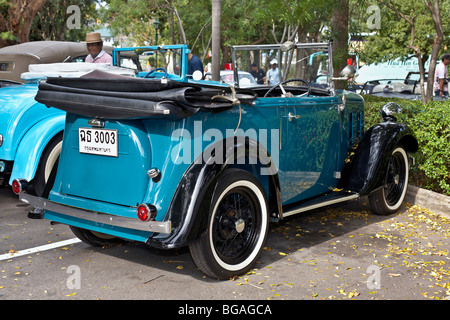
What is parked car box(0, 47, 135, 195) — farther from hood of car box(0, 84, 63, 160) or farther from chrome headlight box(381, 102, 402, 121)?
chrome headlight box(381, 102, 402, 121)

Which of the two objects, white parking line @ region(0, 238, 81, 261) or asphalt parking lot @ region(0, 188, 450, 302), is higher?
white parking line @ region(0, 238, 81, 261)

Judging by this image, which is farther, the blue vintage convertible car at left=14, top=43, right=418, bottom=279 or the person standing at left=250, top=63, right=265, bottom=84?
the person standing at left=250, top=63, right=265, bottom=84

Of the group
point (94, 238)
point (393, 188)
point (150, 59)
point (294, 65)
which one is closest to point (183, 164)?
point (94, 238)

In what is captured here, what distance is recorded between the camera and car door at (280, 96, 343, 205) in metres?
4.64

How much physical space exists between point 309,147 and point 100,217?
210cm

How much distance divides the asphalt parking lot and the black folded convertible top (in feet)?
4.13

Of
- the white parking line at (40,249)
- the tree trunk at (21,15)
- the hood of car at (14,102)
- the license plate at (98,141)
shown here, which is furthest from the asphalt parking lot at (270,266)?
the tree trunk at (21,15)

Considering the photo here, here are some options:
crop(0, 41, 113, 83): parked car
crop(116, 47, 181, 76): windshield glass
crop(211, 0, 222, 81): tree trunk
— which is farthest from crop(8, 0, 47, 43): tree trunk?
crop(116, 47, 181, 76): windshield glass

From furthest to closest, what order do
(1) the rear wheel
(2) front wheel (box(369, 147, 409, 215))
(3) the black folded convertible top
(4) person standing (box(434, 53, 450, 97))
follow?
(4) person standing (box(434, 53, 450, 97)), (2) front wheel (box(369, 147, 409, 215)), (1) the rear wheel, (3) the black folded convertible top

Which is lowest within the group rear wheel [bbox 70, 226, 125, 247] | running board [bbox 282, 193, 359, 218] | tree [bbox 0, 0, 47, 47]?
rear wheel [bbox 70, 226, 125, 247]

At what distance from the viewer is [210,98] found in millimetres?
3725

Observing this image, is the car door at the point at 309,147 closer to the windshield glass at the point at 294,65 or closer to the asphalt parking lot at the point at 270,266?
the windshield glass at the point at 294,65

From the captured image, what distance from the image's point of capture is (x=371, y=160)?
546 cm

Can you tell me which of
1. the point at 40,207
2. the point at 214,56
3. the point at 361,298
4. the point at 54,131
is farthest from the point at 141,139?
the point at 214,56
